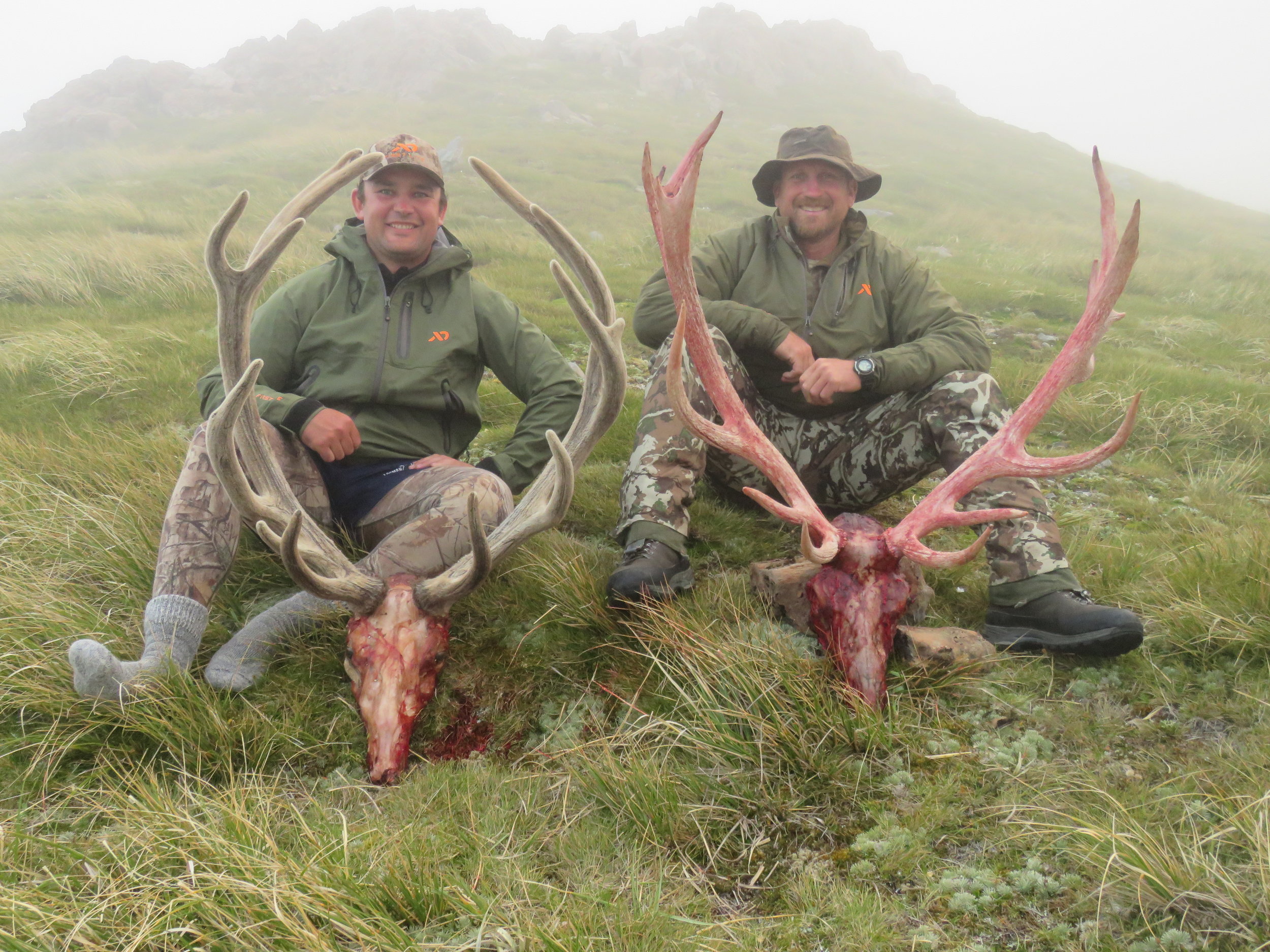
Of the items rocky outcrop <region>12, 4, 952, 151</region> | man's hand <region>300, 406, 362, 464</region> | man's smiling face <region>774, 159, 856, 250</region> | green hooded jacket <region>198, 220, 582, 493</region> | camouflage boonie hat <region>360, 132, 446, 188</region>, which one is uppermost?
rocky outcrop <region>12, 4, 952, 151</region>

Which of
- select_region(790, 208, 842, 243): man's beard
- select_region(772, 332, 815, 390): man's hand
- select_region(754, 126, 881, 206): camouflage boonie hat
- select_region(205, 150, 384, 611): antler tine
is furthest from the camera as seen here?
select_region(790, 208, 842, 243): man's beard

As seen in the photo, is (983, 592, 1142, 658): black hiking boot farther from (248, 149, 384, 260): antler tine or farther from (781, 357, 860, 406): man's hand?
(248, 149, 384, 260): antler tine

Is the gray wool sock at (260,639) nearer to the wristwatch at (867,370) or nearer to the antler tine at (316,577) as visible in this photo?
the antler tine at (316,577)

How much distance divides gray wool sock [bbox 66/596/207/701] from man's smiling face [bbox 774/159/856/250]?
330 cm

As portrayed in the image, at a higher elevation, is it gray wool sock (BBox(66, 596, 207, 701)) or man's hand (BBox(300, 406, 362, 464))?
man's hand (BBox(300, 406, 362, 464))

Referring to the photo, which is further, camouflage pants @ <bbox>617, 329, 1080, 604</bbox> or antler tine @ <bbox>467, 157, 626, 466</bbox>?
camouflage pants @ <bbox>617, 329, 1080, 604</bbox>

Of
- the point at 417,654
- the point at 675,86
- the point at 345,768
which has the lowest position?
the point at 345,768

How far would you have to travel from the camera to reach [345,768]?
97.8 inches

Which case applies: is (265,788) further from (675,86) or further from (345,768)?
(675,86)

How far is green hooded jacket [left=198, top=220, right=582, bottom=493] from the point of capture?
345cm

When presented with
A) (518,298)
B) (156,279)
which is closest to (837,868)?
(518,298)

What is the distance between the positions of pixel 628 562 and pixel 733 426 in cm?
70

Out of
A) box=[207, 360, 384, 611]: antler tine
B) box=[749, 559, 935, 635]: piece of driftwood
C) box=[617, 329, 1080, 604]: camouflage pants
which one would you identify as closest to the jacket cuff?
box=[207, 360, 384, 611]: antler tine

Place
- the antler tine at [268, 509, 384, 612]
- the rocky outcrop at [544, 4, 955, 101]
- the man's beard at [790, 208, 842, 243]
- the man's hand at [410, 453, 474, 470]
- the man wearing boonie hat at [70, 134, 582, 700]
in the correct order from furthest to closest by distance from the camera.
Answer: the rocky outcrop at [544, 4, 955, 101]
the man's beard at [790, 208, 842, 243]
the man's hand at [410, 453, 474, 470]
the man wearing boonie hat at [70, 134, 582, 700]
the antler tine at [268, 509, 384, 612]
